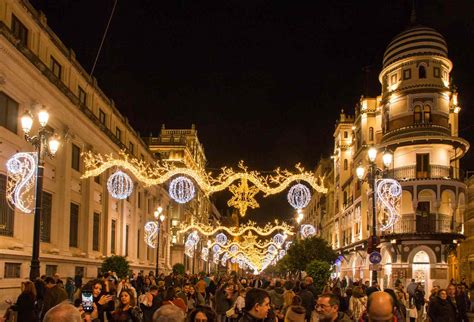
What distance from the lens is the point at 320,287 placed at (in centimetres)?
3219

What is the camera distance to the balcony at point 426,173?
44719 mm

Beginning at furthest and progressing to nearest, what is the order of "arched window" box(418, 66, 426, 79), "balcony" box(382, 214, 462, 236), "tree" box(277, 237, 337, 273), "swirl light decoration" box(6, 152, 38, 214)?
"tree" box(277, 237, 337, 273)
"arched window" box(418, 66, 426, 79)
"balcony" box(382, 214, 462, 236)
"swirl light decoration" box(6, 152, 38, 214)

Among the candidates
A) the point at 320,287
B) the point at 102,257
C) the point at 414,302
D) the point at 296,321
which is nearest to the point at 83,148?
the point at 102,257

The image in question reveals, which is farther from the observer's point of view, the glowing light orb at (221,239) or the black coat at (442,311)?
the glowing light orb at (221,239)

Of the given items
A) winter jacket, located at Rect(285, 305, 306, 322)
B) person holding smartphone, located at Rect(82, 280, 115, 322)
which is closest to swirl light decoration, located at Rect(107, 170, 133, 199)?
person holding smartphone, located at Rect(82, 280, 115, 322)

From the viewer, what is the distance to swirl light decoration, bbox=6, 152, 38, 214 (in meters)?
20.2

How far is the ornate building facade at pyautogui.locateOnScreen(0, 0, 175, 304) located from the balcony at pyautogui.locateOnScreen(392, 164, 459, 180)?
66.6ft

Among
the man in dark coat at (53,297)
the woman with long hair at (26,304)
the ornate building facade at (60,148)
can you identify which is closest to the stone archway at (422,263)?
the ornate building facade at (60,148)

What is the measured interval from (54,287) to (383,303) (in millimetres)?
10894

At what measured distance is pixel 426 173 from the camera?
45062mm

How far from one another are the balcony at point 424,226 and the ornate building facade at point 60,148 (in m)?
20.0

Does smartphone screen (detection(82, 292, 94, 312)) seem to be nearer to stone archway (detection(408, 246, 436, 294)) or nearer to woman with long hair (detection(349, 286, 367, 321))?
woman with long hair (detection(349, 286, 367, 321))

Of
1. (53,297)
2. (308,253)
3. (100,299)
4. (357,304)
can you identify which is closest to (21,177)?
(53,297)

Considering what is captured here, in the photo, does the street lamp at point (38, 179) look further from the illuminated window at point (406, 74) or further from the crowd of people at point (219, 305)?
the illuminated window at point (406, 74)
